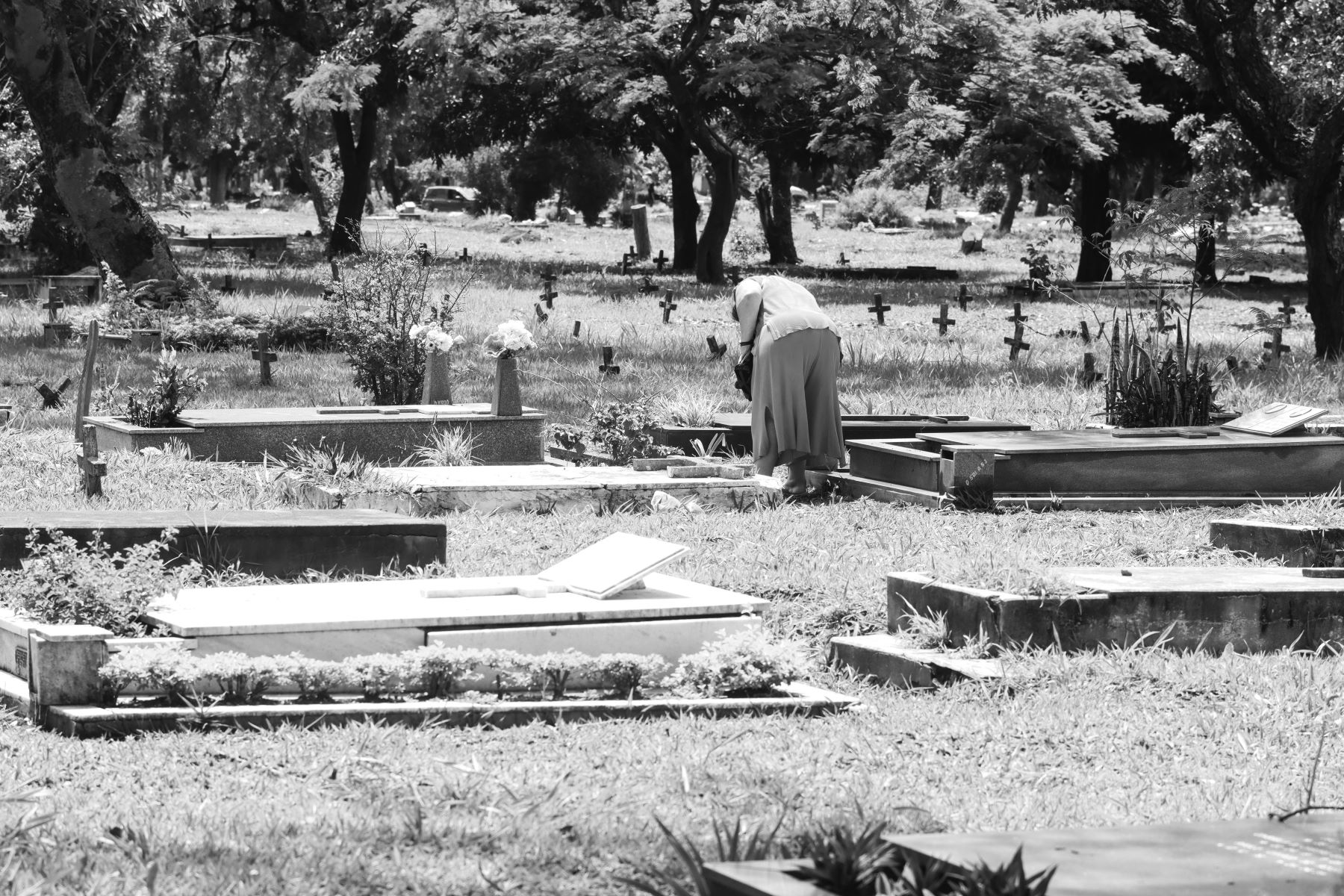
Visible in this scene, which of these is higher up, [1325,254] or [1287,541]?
[1325,254]

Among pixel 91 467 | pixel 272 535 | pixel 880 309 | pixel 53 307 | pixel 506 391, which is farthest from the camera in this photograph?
pixel 880 309

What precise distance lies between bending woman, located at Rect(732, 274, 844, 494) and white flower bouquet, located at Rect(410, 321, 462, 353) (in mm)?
2938

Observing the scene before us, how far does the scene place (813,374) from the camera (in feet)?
40.9

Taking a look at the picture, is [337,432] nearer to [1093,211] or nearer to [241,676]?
[241,676]

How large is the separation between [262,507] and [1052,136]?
2604 centimetres

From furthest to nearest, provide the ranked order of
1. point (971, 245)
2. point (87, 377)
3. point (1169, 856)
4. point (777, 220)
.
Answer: point (971, 245) → point (777, 220) → point (87, 377) → point (1169, 856)

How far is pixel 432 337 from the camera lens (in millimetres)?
14297

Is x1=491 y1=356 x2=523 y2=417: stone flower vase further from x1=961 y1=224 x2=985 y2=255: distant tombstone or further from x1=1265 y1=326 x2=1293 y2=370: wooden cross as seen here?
x1=961 y1=224 x2=985 y2=255: distant tombstone

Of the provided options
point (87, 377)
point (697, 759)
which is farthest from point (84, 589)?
point (87, 377)

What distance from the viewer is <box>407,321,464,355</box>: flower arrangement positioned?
14.3 meters

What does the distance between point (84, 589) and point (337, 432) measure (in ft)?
20.7

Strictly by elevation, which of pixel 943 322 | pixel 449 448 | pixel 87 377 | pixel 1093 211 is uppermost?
pixel 1093 211

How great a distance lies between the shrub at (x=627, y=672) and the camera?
6.68m

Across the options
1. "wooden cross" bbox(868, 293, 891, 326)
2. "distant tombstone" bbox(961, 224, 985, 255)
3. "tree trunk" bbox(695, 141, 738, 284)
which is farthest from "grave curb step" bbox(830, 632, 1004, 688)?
"distant tombstone" bbox(961, 224, 985, 255)
